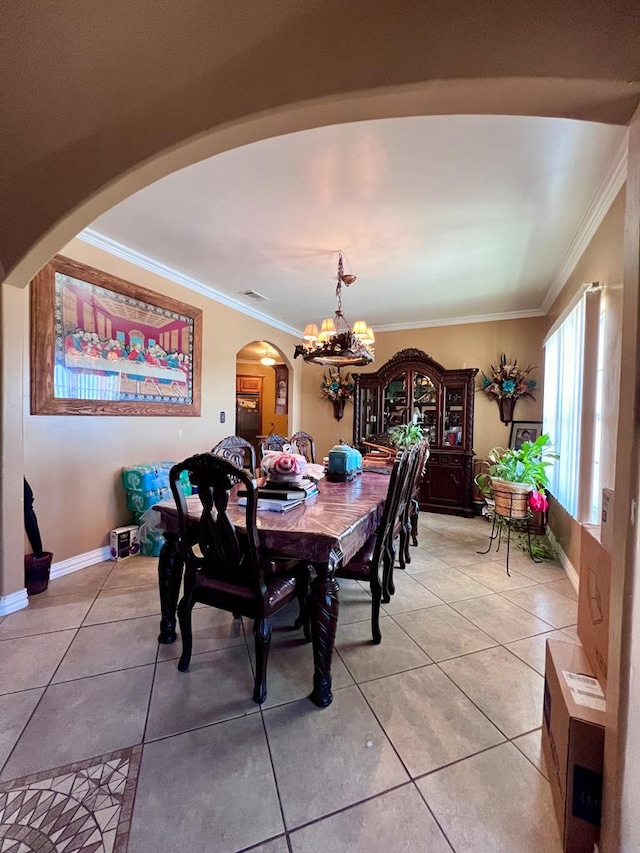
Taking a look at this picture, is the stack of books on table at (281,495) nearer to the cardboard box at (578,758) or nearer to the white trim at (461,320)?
the cardboard box at (578,758)

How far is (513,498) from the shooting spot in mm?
2945

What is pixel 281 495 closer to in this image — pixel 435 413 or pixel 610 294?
pixel 610 294

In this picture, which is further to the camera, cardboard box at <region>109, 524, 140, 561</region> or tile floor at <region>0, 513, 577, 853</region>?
cardboard box at <region>109, 524, 140, 561</region>

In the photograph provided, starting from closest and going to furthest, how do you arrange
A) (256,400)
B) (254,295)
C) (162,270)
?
(162,270)
(254,295)
(256,400)

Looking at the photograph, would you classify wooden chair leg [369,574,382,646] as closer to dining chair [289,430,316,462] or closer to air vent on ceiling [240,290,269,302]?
dining chair [289,430,316,462]

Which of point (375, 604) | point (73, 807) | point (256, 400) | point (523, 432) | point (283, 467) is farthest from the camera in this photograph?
point (256, 400)

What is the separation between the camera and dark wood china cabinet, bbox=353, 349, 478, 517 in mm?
4645

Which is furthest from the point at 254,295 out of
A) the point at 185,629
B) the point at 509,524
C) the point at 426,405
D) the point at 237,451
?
the point at 509,524

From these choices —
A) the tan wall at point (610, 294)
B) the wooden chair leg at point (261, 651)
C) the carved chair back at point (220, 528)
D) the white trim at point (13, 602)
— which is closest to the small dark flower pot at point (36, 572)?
the white trim at point (13, 602)

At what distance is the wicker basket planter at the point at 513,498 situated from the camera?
9.59 ft

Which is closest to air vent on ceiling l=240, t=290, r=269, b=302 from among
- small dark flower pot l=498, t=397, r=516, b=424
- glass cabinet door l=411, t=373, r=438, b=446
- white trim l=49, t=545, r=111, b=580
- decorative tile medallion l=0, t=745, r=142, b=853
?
glass cabinet door l=411, t=373, r=438, b=446

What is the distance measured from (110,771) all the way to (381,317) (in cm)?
502

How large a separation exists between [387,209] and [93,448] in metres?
A: 2.97

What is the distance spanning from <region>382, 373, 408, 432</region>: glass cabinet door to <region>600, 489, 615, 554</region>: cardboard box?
13.2 feet
